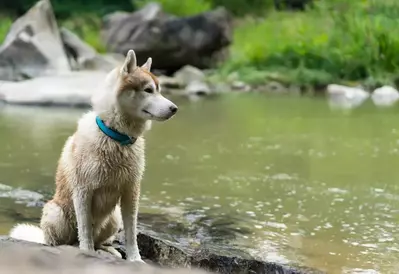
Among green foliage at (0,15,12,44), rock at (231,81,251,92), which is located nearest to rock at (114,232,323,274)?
rock at (231,81,251,92)

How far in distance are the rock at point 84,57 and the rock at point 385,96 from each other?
6462 mm

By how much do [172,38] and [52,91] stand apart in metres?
6.87

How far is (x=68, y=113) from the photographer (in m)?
12.5

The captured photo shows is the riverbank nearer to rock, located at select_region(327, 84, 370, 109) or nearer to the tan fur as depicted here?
rock, located at select_region(327, 84, 370, 109)

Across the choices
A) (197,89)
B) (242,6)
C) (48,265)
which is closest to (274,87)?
(197,89)

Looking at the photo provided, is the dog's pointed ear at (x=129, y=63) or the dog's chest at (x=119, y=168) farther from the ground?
the dog's pointed ear at (x=129, y=63)

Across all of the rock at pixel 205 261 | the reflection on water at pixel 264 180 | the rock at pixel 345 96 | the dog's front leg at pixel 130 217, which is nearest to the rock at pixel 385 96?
the rock at pixel 345 96

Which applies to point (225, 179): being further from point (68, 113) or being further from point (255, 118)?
point (68, 113)

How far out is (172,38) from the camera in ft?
65.2

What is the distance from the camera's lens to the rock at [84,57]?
17.4 m

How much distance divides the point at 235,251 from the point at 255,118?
7.59m

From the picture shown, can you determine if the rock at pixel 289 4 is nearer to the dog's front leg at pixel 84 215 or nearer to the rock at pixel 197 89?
the rock at pixel 197 89

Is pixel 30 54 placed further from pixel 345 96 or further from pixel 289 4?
pixel 289 4

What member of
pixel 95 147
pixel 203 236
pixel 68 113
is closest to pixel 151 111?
pixel 95 147
